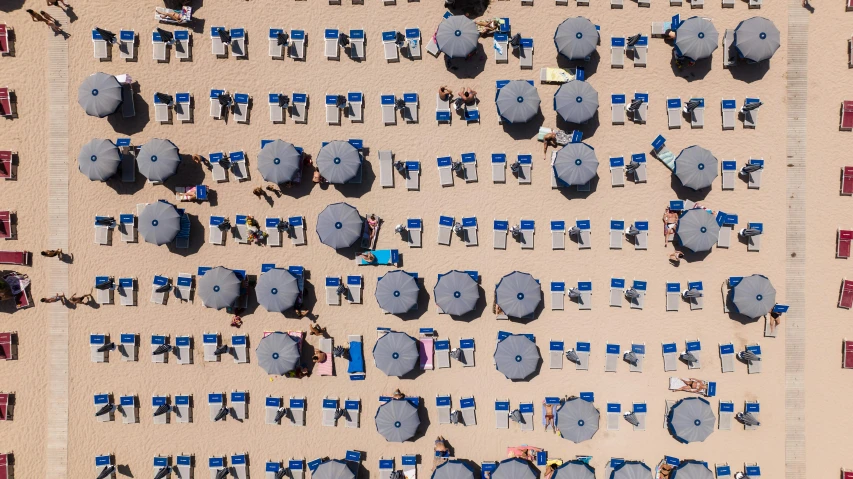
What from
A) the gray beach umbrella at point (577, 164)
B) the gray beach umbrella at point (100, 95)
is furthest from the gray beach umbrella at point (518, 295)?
the gray beach umbrella at point (100, 95)

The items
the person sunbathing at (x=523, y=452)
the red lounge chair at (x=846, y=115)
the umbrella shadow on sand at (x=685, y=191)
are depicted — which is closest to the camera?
the red lounge chair at (x=846, y=115)

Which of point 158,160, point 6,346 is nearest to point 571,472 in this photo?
point 158,160

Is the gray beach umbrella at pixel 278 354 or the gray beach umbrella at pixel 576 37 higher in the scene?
the gray beach umbrella at pixel 576 37

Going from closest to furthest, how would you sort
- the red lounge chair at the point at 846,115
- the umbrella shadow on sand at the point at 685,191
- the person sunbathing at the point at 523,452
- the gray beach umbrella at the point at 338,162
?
1. the gray beach umbrella at the point at 338,162
2. the red lounge chair at the point at 846,115
3. the umbrella shadow on sand at the point at 685,191
4. the person sunbathing at the point at 523,452

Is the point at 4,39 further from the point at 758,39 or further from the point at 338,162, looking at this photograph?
the point at 758,39

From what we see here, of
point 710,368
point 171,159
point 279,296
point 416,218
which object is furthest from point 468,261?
point 171,159

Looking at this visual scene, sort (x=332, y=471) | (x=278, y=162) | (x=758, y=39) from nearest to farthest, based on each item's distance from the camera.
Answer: (x=758, y=39), (x=278, y=162), (x=332, y=471)

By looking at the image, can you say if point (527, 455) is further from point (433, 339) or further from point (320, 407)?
point (320, 407)

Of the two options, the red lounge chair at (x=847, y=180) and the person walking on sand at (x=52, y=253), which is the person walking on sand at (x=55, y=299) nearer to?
the person walking on sand at (x=52, y=253)
